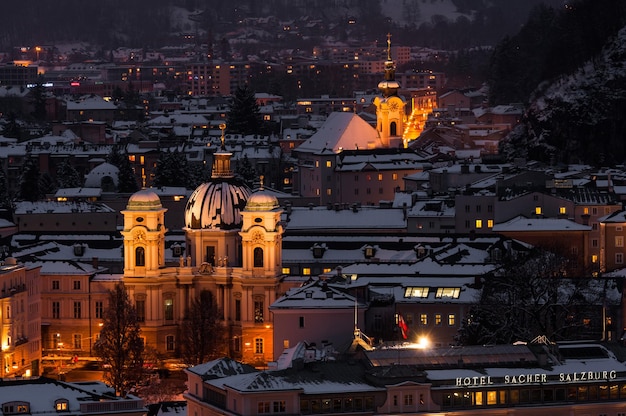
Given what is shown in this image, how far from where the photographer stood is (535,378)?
7600 cm

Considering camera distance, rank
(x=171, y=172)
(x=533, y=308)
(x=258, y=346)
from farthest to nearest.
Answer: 1. (x=171, y=172)
2. (x=258, y=346)
3. (x=533, y=308)

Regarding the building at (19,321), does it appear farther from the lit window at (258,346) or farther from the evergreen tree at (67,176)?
the evergreen tree at (67,176)

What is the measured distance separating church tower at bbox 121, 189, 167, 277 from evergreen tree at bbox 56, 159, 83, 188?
185 feet

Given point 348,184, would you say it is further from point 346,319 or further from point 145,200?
point 346,319

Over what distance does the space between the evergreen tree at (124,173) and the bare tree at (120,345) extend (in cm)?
5624

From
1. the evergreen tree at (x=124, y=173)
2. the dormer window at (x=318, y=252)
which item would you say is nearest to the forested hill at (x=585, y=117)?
the evergreen tree at (x=124, y=173)

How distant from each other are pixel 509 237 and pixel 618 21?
4939 centimetres

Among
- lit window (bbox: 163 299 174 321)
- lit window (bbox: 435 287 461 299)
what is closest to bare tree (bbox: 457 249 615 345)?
lit window (bbox: 435 287 461 299)

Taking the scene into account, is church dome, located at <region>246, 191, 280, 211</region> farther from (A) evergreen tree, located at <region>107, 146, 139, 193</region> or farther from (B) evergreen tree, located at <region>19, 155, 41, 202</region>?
(B) evergreen tree, located at <region>19, 155, 41, 202</region>

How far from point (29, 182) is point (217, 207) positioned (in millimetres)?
56712

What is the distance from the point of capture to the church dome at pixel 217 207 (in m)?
109

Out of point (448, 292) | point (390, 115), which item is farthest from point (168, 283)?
point (390, 115)

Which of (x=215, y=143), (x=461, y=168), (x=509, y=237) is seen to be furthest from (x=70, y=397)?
(x=215, y=143)

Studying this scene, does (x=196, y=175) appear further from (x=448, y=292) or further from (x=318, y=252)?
(x=448, y=292)
